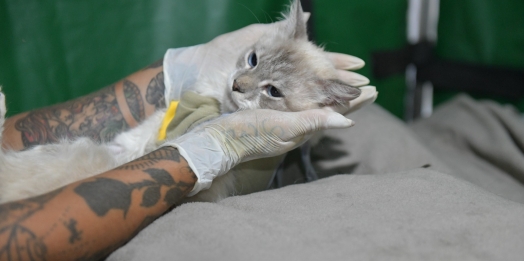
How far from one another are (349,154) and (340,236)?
3.31 ft

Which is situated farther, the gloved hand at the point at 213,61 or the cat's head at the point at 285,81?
the gloved hand at the point at 213,61

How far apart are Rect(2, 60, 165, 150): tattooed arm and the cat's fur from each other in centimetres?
11

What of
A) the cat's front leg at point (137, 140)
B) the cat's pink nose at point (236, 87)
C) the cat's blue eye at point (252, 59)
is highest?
the cat's blue eye at point (252, 59)

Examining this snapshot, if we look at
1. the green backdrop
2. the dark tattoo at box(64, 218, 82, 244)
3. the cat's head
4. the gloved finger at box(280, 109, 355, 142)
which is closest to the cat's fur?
the cat's head

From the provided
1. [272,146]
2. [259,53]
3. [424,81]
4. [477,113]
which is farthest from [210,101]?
[424,81]

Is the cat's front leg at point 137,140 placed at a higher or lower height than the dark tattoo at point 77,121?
lower

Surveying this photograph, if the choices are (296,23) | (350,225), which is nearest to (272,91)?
(296,23)

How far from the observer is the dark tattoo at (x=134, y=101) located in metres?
2.01

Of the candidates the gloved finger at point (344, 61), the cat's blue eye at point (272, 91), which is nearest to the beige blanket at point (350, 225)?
the cat's blue eye at point (272, 91)

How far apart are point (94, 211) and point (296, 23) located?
1.14 metres

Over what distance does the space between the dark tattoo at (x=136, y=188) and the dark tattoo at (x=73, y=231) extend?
0.07m

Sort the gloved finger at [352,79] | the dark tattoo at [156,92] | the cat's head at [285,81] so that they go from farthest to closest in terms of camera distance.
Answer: the dark tattoo at [156,92], the gloved finger at [352,79], the cat's head at [285,81]

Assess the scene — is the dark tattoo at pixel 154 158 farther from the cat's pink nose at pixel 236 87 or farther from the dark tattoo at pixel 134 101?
the dark tattoo at pixel 134 101

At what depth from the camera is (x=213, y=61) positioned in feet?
6.85
